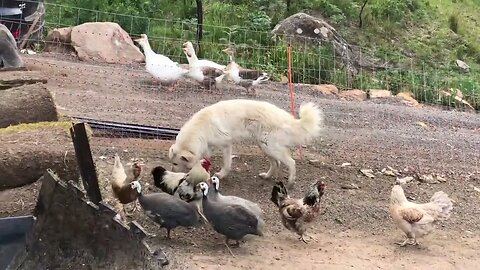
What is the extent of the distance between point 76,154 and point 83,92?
4.74m

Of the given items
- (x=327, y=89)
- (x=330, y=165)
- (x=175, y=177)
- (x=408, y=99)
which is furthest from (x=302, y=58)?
(x=175, y=177)

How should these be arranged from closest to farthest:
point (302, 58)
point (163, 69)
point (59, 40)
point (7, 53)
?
point (7, 53), point (163, 69), point (302, 58), point (59, 40)

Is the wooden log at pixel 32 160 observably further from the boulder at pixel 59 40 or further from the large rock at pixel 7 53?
the boulder at pixel 59 40

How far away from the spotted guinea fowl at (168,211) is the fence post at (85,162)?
54 cm

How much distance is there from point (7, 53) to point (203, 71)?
2.82 m

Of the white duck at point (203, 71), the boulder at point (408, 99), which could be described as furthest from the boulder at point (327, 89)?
the white duck at point (203, 71)

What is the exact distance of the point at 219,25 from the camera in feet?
49.4

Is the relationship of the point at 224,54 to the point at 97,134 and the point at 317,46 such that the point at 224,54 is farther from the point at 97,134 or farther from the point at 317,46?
the point at 97,134

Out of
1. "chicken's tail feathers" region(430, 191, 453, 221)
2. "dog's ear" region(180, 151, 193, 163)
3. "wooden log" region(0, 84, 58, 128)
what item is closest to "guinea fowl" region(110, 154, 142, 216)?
"dog's ear" region(180, 151, 193, 163)

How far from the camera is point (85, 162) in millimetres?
4812

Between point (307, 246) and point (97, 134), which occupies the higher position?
point (97, 134)

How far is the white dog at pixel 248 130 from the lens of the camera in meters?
6.45

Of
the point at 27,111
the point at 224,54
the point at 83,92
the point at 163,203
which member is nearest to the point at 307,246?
the point at 163,203

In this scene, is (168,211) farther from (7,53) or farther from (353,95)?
(353,95)
